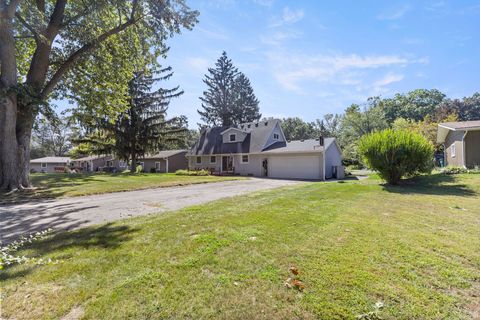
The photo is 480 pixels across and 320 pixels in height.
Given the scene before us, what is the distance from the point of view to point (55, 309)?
2387mm

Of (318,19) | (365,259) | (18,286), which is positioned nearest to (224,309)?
(365,259)

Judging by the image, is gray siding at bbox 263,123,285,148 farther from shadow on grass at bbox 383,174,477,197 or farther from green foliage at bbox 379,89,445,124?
green foliage at bbox 379,89,445,124

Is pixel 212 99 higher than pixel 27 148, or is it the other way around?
pixel 212 99

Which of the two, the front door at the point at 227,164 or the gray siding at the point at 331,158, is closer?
the gray siding at the point at 331,158

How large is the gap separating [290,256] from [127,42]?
50.0 ft

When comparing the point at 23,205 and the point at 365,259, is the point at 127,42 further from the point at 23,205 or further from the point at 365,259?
the point at 365,259

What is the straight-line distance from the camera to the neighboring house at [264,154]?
810 inches

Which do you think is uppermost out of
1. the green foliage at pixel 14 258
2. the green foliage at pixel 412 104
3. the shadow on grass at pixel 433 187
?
the green foliage at pixel 412 104

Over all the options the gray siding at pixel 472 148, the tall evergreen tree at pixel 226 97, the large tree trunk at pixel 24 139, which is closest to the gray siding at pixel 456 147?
the gray siding at pixel 472 148

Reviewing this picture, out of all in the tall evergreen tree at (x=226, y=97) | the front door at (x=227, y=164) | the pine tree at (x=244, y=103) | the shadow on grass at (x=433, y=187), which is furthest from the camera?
the pine tree at (x=244, y=103)

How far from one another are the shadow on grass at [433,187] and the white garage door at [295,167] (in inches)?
305

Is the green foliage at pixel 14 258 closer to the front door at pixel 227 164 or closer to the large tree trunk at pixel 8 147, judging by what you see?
the large tree trunk at pixel 8 147

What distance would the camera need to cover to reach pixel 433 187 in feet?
36.2

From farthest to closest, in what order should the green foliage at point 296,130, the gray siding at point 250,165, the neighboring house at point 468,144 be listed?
the green foliage at point 296,130
the gray siding at point 250,165
the neighboring house at point 468,144
